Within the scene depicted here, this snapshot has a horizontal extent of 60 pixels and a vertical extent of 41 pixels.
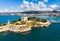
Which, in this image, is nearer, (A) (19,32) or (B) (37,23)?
(A) (19,32)

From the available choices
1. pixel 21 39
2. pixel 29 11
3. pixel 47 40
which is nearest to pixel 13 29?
pixel 21 39

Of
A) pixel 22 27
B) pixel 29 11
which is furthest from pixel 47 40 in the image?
pixel 29 11

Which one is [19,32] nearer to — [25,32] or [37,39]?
[25,32]

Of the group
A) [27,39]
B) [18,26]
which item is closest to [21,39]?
[27,39]

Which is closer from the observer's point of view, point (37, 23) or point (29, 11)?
point (37, 23)

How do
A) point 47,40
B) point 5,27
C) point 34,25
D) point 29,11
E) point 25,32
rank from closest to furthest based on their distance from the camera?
point 47,40, point 25,32, point 5,27, point 34,25, point 29,11

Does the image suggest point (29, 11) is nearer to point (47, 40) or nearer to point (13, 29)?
point (13, 29)

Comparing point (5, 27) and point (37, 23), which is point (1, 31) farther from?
point (37, 23)

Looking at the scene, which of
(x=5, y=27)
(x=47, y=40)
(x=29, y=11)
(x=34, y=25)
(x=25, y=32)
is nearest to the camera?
(x=47, y=40)
